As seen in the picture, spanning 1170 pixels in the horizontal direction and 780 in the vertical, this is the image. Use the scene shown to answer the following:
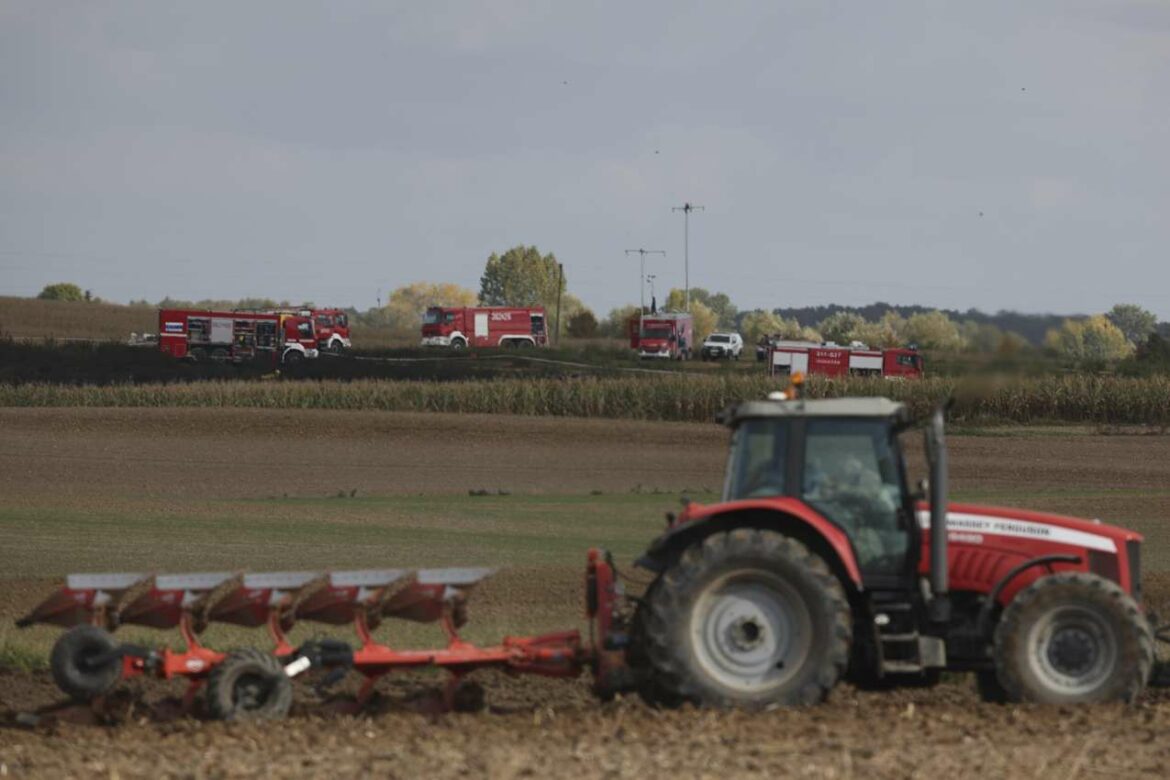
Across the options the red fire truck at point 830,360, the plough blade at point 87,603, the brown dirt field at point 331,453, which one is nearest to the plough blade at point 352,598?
the plough blade at point 87,603

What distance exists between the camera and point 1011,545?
11266 mm

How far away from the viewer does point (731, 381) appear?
50625 millimetres

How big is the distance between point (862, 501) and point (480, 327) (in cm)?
7080

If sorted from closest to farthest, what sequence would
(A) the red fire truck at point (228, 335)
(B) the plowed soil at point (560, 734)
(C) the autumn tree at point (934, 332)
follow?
(B) the plowed soil at point (560, 734) < (C) the autumn tree at point (934, 332) < (A) the red fire truck at point (228, 335)

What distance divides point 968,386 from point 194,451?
3237 cm

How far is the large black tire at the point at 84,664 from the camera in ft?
36.1

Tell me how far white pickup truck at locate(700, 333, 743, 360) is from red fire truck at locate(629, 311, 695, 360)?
4.35 ft

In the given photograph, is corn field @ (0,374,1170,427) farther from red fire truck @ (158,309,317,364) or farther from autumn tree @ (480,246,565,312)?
autumn tree @ (480,246,565,312)

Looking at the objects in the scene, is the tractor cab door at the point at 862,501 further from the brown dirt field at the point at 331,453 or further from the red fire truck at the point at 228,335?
the red fire truck at the point at 228,335

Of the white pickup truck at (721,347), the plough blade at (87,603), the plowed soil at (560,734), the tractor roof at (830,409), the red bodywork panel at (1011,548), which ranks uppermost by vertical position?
the white pickup truck at (721,347)

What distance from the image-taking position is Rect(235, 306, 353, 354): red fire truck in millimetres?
75562

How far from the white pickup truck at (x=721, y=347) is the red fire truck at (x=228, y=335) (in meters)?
21.0

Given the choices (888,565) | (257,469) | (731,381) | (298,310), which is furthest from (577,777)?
(298,310)

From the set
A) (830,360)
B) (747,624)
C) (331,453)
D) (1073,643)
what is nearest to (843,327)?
(830,360)
